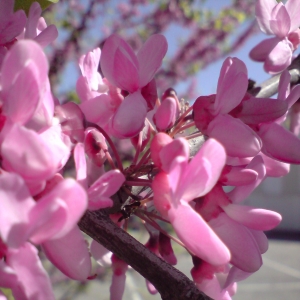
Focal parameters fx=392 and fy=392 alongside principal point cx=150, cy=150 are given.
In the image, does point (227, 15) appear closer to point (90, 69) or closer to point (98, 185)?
point (90, 69)

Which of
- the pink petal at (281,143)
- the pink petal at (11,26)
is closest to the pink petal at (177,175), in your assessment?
the pink petal at (281,143)

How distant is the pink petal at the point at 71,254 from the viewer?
0.43m

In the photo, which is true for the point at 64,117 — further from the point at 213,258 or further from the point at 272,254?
the point at 272,254

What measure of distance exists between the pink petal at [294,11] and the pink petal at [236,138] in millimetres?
376

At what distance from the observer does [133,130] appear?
54 cm

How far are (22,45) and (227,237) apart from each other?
33 cm

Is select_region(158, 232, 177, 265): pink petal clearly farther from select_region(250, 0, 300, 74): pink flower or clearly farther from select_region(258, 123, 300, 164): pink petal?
select_region(250, 0, 300, 74): pink flower

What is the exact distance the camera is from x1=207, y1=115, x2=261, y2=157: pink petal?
51cm

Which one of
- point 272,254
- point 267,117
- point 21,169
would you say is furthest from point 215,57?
point 272,254

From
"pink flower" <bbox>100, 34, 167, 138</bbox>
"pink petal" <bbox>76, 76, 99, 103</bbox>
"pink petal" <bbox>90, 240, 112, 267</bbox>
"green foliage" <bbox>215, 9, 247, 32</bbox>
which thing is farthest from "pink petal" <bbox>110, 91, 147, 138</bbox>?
"green foliage" <bbox>215, 9, 247, 32</bbox>

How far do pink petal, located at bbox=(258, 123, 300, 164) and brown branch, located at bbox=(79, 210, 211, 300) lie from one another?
236 millimetres

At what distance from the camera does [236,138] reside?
513 millimetres

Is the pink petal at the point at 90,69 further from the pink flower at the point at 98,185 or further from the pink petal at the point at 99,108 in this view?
the pink flower at the point at 98,185

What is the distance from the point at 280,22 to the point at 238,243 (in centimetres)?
49
